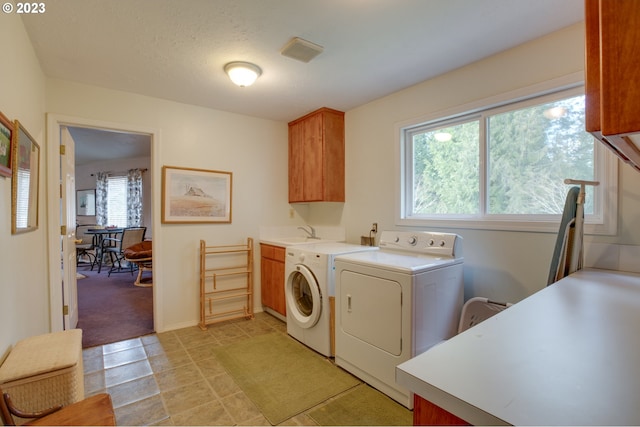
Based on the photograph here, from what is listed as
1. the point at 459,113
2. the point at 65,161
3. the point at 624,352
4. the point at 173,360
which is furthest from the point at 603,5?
the point at 65,161

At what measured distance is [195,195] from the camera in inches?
126

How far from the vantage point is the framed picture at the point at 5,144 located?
1.33m

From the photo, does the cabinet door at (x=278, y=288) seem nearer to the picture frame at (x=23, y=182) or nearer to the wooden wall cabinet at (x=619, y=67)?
the picture frame at (x=23, y=182)

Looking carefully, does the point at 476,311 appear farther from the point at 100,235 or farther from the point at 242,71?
the point at 100,235

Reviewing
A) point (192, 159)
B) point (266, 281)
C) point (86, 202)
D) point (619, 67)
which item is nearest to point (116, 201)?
point (86, 202)

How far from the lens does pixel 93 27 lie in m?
1.83

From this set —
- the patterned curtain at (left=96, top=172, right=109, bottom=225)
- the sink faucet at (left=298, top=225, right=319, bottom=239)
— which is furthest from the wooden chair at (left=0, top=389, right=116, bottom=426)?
the patterned curtain at (left=96, top=172, right=109, bottom=225)

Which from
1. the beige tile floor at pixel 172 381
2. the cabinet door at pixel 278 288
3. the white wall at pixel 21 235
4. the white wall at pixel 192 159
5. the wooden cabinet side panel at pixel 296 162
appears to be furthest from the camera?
the wooden cabinet side panel at pixel 296 162

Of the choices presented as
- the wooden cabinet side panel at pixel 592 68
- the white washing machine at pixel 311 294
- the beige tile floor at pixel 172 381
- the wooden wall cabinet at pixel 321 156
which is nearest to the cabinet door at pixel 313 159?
the wooden wall cabinet at pixel 321 156

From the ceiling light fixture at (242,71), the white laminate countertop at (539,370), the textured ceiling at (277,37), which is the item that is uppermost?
the textured ceiling at (277,37)

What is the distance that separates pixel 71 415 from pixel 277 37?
2211 millimetres

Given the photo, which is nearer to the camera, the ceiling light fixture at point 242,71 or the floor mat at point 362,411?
the floor mat at point 362,411

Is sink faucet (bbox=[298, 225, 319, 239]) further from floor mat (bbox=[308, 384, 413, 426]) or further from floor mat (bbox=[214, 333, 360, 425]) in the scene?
floor mat (bbox=[308, 384, 413, 426])

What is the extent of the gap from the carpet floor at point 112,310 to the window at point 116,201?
1.84m
